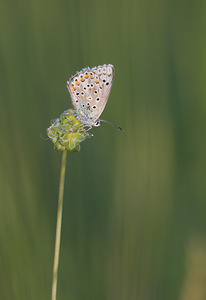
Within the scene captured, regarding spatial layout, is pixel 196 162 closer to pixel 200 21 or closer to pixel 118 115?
pixel 118 115

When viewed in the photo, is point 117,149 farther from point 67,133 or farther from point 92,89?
point 67,133

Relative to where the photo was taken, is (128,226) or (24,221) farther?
(128,226)

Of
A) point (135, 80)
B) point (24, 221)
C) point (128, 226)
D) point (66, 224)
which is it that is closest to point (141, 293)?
point (128, 226)

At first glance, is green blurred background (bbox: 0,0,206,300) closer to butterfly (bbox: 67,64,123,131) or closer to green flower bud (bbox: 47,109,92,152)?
butterfly (bbox: 67,64,123,131)

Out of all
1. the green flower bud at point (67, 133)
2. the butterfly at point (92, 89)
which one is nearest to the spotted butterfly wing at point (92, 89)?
the butterfly at point (92, 89)

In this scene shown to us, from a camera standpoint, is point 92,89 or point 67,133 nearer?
point 67,133

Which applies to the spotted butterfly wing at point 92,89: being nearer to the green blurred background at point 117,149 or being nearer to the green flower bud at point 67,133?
the green blurred background at point 117,149

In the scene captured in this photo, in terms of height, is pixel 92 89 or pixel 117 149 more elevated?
pixel 92 89

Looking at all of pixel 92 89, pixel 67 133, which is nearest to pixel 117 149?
pixel 92 89
